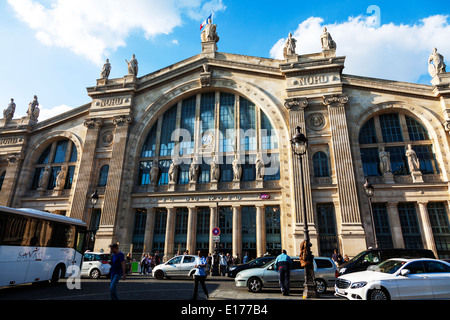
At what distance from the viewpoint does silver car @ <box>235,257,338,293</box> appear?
1160 cm

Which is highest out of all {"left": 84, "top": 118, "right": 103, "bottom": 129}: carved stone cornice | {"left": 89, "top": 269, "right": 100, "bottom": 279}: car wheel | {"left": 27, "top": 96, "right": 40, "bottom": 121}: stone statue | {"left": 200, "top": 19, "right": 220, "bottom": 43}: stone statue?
{"left": 200, "top": 19, "right": 220, "bottom": 43}: stone statue

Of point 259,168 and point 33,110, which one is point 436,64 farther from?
point 33,110

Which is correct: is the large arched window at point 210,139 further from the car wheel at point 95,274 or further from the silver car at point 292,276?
the silver car at point 292,276

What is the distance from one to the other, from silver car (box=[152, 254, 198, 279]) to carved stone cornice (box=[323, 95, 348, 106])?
17.5 meters

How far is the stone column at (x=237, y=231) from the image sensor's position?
2264 cm

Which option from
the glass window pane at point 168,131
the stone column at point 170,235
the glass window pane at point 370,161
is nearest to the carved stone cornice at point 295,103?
the glass window pane at point 370,161

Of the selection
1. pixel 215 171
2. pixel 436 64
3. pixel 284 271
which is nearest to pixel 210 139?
pixel 215 171

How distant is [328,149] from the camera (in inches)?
921

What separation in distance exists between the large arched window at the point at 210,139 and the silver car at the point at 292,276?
41.1ft

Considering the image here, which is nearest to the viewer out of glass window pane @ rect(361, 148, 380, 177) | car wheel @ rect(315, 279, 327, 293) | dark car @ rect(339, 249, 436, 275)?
car wheel @ rect(315, 279, 327, 293)

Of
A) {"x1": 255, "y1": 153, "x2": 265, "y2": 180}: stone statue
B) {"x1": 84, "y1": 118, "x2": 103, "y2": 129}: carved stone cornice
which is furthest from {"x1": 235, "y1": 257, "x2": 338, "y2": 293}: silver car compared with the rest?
{"x1": 84, "y1": 118, "x2": 103, "y2": 129}: carved stone cornice

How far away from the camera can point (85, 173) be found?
26.8 meters

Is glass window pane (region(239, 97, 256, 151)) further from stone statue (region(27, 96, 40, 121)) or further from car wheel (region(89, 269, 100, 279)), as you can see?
stone statue (region(27, 96, 40, 121))

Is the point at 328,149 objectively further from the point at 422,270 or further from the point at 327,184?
the point at 422,270
